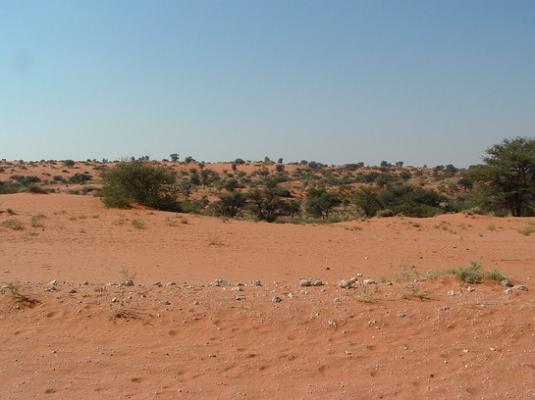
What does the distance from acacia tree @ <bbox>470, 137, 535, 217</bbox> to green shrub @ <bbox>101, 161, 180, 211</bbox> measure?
19.6m

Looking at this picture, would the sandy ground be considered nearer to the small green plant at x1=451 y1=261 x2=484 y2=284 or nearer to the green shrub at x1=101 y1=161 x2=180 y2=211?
the small green plant at x1=451 y1=261 x2=484 y2=284

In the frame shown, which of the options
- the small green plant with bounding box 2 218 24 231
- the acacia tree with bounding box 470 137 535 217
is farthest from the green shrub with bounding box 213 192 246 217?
the small green plant with bounding box 2 218 24 231

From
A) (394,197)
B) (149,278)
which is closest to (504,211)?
(394,197)

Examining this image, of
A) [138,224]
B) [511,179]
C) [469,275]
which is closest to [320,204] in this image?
[511,179]

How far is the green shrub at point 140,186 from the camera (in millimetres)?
30484

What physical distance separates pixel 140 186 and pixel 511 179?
22957 mm

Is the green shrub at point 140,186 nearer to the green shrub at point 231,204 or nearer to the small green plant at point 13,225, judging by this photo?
the small green plant at point 13,225

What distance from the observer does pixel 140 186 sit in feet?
102

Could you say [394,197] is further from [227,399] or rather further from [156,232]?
[227,399]

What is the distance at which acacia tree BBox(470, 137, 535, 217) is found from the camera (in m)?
33.2

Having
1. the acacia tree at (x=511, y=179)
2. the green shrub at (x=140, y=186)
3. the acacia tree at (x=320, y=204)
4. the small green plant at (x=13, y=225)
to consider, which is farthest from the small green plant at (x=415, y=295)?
the acacia tree at (x=320, y=204)

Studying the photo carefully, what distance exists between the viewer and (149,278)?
12.1 meters

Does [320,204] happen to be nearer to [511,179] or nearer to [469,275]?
[511,179]

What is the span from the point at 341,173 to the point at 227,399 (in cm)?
7905
